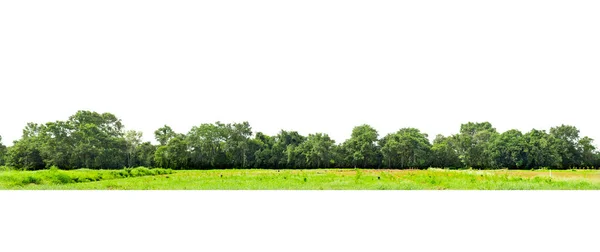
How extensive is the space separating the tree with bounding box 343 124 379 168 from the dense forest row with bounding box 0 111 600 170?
3 centimetres

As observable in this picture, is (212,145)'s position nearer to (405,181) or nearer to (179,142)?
(179,142)

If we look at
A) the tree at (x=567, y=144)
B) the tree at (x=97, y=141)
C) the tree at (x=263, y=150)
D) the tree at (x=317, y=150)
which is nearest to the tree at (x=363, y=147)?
the tree at (x=317, y=150)

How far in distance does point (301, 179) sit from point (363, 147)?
1.95 m

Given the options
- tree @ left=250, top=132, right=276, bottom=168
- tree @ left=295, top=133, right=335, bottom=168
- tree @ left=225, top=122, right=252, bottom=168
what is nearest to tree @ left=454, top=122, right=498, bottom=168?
tree @ left=295, top=133, right=335, bottom=168

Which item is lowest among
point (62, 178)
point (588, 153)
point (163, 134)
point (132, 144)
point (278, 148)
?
point (62, 178)

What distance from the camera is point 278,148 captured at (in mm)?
11812

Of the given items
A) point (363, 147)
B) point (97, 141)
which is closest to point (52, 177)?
point (97, 141)

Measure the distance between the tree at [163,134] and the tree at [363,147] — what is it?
15.7 ft

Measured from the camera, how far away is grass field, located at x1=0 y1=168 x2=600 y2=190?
10.8 meters

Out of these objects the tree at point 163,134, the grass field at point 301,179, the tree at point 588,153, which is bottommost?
the grass field at point 301,179

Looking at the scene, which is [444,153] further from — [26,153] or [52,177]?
[26,153]

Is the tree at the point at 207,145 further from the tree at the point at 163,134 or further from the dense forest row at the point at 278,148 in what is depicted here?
the tree at the point at 163,134

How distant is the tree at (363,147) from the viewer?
38.1 feet

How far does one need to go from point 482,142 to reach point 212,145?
24.3ft
